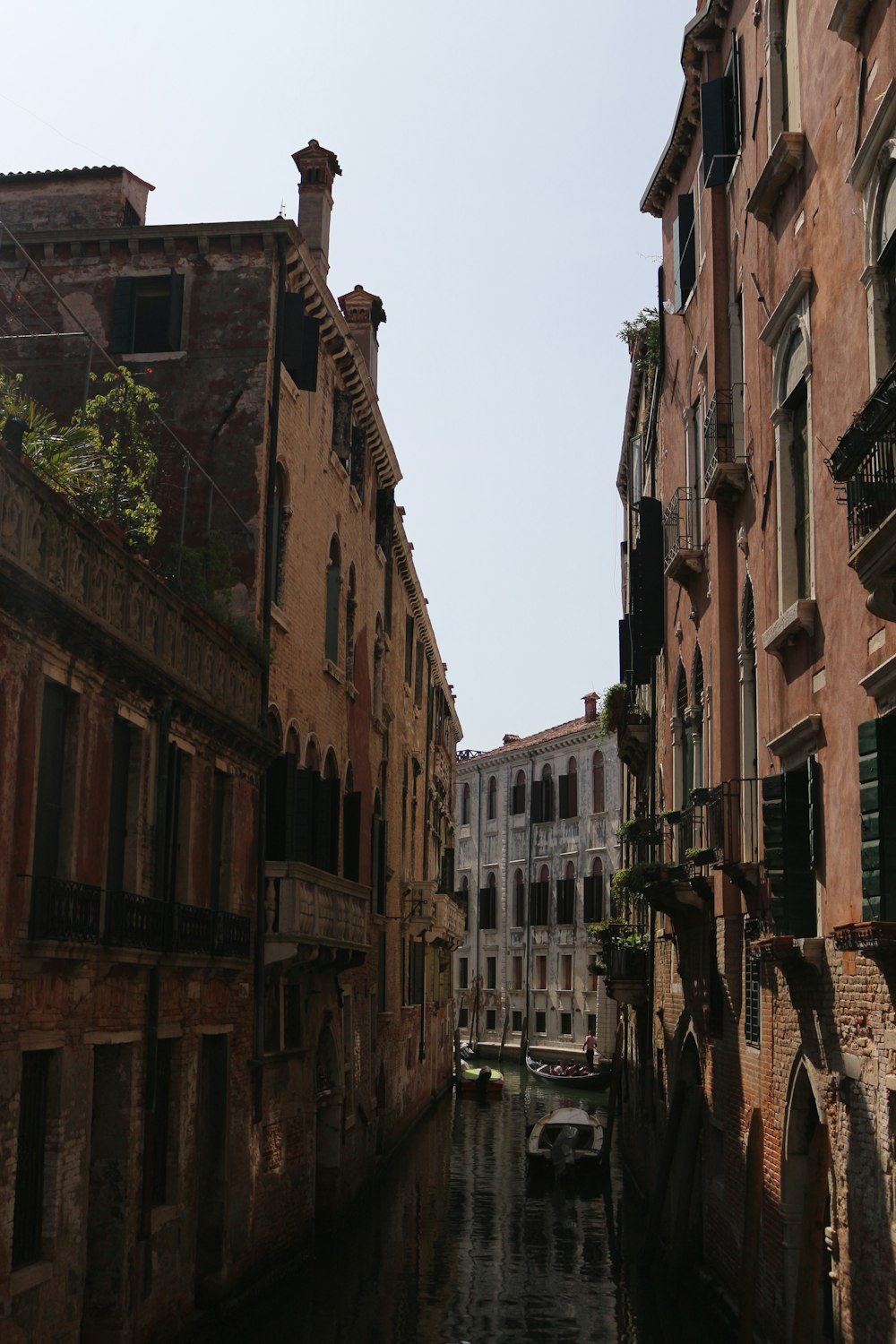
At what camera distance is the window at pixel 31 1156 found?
35.2 feet

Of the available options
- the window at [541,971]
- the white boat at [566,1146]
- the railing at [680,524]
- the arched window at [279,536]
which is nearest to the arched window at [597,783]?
the window at [541,971]

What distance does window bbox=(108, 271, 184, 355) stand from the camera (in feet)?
59.2

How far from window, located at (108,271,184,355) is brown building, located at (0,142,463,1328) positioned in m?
0.02

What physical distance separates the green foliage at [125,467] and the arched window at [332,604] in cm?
457

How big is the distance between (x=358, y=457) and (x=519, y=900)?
36.6m

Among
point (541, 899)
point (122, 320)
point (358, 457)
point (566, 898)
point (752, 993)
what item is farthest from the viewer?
point (541, 899)

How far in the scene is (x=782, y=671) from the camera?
511 inches

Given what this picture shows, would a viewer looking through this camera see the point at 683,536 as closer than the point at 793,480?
No

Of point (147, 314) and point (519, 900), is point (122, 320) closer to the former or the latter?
point (147, 314)

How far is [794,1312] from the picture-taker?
11.1 m

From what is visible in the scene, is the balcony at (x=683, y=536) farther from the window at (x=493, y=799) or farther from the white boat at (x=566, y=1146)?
the window at (x=493, y=799)

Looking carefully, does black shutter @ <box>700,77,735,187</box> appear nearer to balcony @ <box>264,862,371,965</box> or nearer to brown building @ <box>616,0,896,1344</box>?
brown building @ <box>616,0,896,1344</box>

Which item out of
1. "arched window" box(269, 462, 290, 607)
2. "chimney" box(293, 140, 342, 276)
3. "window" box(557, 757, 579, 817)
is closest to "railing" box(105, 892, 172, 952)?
"arched window" box(269, 462, 290, 607)

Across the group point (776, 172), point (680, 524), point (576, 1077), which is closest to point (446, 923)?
point (576, 1077)
